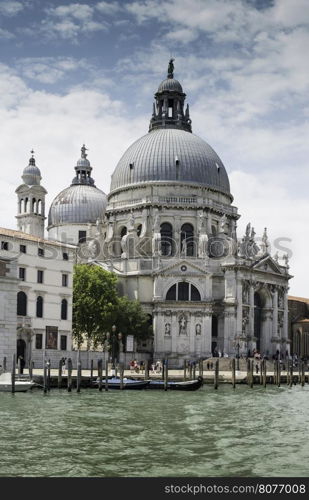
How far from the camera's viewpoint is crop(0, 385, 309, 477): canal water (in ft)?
53.8

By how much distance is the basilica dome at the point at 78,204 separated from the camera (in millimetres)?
79562

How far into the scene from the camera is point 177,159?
70.7 metres

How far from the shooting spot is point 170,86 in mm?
75250

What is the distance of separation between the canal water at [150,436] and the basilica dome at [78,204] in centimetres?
4652

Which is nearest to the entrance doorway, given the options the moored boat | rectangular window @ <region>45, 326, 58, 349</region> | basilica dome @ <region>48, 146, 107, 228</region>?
rectangular window @ <region>45, 326, 58, 349</region>

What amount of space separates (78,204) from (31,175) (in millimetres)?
9517

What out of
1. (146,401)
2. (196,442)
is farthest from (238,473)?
(146,401)

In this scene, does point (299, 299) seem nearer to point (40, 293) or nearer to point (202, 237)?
point (202, 237)

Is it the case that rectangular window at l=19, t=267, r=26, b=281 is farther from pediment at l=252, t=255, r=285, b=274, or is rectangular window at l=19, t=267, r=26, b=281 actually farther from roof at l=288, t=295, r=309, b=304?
roof at l=288, t=295, r=309, b=304

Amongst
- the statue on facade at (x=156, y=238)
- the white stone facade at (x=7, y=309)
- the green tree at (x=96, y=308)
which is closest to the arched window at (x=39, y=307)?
the green tree at (x=96, y=308)

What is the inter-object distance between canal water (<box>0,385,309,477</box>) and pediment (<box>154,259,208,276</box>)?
98.0 feet

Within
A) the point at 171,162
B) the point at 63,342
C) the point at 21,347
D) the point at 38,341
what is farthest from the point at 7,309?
the point at 171,162

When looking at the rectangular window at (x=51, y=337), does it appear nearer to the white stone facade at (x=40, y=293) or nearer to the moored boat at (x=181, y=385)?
the white stone facade at (x=40, y=293)

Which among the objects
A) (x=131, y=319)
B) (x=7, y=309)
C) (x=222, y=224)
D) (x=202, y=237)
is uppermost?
(x=222, y=224)
